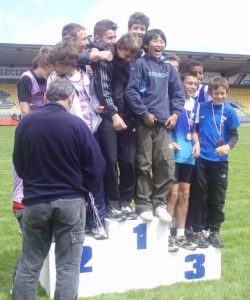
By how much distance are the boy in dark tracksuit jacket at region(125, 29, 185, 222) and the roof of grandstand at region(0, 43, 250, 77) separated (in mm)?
30301

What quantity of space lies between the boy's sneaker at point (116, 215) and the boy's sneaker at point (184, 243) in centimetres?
72

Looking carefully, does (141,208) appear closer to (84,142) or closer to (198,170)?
(198,170)

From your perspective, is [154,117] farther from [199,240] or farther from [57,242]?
[57,242]

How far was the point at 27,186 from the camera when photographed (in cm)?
321

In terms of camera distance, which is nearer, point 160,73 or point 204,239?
point 160,73

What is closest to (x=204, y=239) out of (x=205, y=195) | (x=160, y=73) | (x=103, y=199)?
(x=205, y=195)

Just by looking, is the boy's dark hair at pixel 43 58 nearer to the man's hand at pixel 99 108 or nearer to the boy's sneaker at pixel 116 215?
the man's hand at pixel 99 108

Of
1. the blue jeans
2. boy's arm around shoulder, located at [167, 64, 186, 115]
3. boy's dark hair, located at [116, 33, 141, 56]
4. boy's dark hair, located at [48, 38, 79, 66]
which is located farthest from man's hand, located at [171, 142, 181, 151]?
the blue jeans

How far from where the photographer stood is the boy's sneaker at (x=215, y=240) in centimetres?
466

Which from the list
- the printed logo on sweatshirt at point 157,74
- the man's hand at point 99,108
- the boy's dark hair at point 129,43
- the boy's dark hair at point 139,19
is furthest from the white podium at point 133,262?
the boy's dark hair at point 139,19

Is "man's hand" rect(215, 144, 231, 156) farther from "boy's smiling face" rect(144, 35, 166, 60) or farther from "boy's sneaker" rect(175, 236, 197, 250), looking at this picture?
"boy's smiling face" rect(144, 35, 166, 60)

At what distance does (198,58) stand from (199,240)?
119ft

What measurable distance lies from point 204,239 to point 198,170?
710 mm

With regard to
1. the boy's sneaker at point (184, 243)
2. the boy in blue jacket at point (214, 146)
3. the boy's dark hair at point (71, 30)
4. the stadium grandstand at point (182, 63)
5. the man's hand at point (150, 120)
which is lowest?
the stadium grandstand at point (182, 63)
